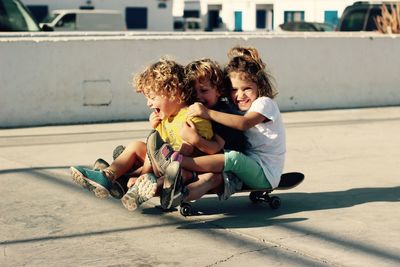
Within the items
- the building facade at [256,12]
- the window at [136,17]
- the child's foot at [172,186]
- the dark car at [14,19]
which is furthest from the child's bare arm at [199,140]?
the building facade at [256,12]

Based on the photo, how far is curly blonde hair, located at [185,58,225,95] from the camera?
591 cm

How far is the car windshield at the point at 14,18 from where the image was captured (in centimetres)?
1593

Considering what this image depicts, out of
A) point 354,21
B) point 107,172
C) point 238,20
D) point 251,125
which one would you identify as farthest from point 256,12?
point 107,172

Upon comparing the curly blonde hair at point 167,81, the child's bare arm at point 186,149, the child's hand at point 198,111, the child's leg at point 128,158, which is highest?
the curly blonde hair at point 167,81

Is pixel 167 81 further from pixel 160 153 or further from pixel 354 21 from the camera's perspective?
pixel 354 21

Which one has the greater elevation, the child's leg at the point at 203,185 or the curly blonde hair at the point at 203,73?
the curly blonde hair at the point at 203,73

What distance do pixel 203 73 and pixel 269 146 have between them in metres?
0.69

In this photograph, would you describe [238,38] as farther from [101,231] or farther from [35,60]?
[101,231]

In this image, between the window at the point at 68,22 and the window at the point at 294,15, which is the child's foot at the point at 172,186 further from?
the window at the point at 294,15

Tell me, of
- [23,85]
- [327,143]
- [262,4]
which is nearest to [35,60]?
[23,85]

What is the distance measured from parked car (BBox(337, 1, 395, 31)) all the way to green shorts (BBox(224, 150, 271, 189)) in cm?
1260

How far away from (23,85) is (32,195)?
174 inches

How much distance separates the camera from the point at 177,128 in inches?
236

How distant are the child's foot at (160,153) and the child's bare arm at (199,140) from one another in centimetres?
13
